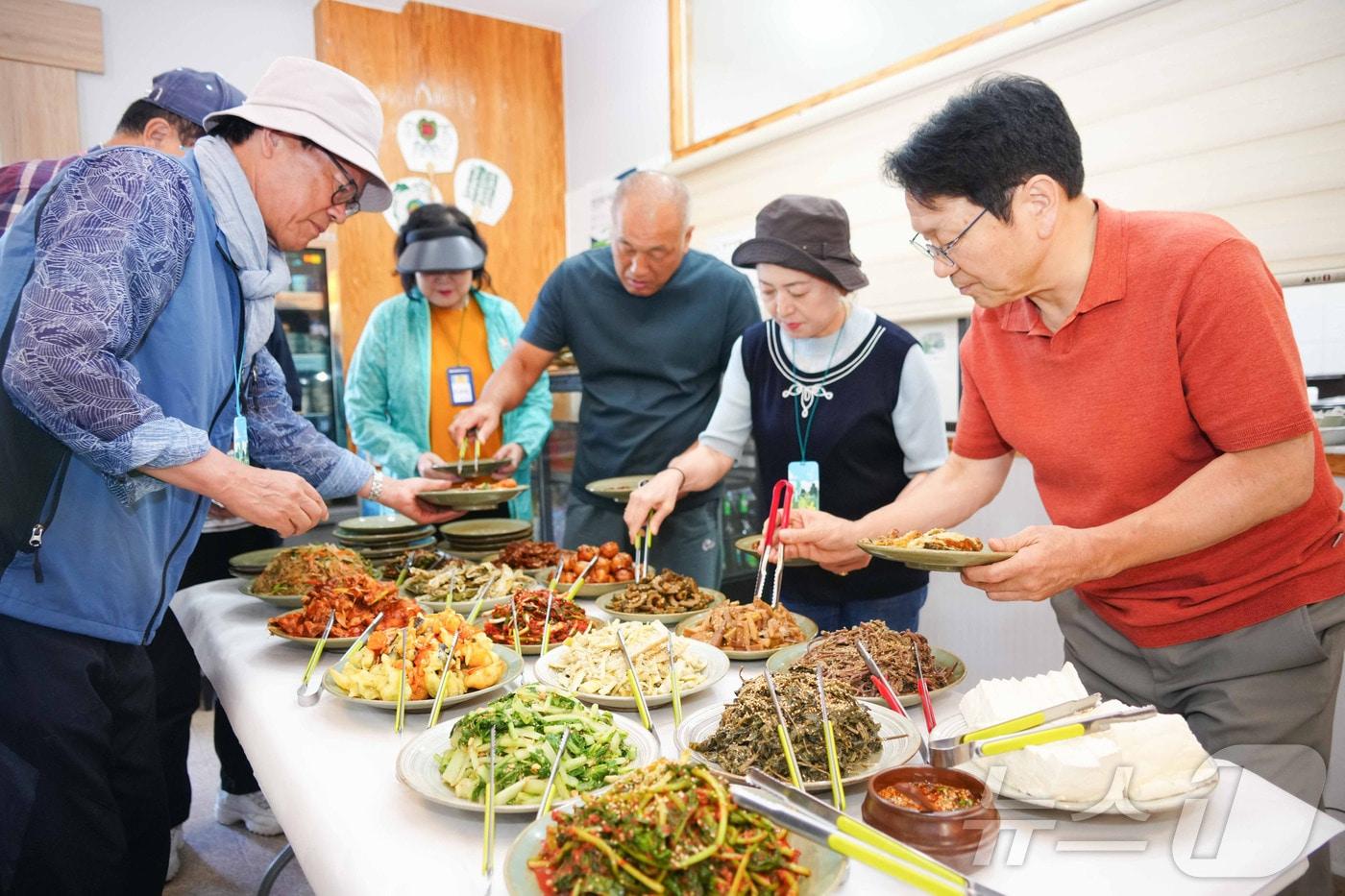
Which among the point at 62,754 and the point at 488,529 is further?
the point at 488,529

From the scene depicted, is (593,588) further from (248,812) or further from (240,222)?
(248,812)

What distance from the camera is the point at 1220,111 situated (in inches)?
117

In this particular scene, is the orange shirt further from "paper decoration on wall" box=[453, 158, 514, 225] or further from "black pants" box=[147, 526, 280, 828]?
"paper decoration on wall" box=[453, 158, 514, 225]

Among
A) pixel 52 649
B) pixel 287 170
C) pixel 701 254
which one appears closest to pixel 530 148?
pixel 701 254

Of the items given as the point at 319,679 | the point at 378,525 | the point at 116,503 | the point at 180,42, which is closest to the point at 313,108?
the point at 116,503

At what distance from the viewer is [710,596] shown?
220 centimetres

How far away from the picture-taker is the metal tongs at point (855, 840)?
0.82 meters

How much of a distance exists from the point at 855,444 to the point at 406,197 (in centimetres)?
447

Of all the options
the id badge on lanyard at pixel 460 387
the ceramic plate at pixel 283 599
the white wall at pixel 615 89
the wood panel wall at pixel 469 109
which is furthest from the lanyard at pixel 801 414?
the wood panel wall at pixel 469 109

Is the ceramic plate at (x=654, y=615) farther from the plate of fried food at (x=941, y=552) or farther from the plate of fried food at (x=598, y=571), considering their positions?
the plate of fried food at (x=941, y=552)

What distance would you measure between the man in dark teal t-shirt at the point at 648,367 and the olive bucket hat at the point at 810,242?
76 cm

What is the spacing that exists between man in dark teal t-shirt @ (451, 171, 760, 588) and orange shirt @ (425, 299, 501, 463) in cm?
52

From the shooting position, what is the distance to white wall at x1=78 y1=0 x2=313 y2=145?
16.6 feet

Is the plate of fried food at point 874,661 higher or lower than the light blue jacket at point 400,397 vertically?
lower
